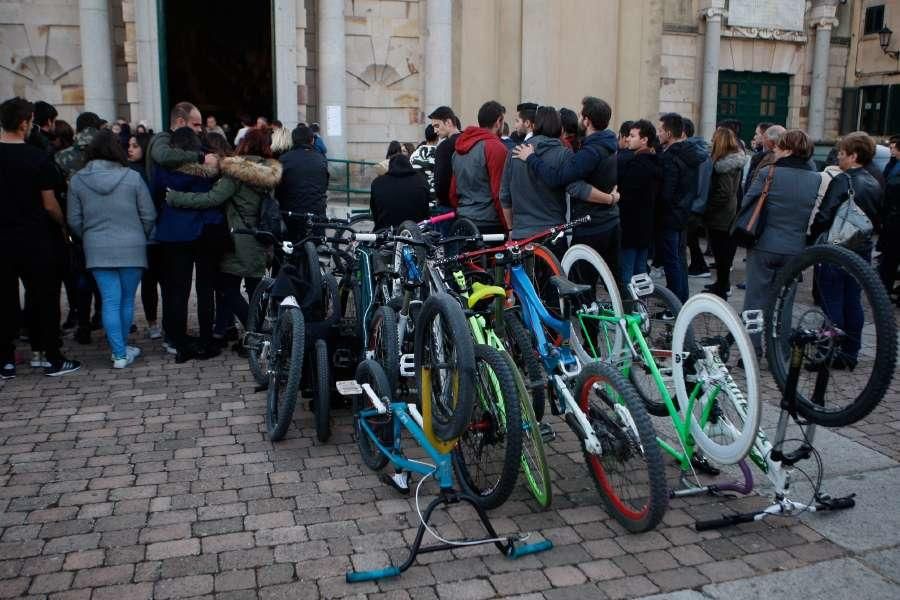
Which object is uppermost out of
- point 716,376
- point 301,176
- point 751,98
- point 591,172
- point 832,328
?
point 751,98

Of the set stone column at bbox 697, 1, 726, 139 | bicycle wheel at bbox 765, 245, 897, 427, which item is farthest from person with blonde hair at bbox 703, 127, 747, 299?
stone column at bbox 697, 1, 726, 139

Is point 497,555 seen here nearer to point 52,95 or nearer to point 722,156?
point 722,156

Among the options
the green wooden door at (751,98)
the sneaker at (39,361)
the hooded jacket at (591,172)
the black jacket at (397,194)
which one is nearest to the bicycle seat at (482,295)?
the hooded jacket at (591,172)

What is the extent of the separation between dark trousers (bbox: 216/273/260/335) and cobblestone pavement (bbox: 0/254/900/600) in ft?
6.17

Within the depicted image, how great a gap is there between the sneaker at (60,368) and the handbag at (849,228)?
5.87 metres

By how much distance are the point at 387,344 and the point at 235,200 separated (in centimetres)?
273

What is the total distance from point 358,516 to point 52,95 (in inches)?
502

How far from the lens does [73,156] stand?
25.2ft

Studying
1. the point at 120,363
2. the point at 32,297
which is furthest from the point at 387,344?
the point at 32,297

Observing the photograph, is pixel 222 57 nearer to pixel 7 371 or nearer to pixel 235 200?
pixel 235 200

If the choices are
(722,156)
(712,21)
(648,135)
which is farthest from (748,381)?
(712,21)

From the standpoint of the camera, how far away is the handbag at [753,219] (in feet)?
21.5

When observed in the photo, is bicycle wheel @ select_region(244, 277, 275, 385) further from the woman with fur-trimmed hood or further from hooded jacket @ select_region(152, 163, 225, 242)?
hooded jacket @ select_region(152, 163, 225, 242)

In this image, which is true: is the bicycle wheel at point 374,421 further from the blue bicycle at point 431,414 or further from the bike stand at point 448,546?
the bike stand at point 448,546
